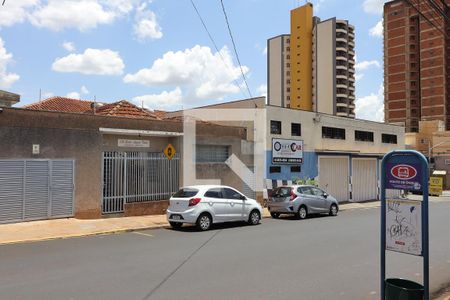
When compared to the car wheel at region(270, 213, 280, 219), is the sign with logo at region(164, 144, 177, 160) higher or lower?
higher

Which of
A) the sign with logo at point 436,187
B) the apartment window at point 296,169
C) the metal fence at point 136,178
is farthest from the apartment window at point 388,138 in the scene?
the metal fence at point 136,178

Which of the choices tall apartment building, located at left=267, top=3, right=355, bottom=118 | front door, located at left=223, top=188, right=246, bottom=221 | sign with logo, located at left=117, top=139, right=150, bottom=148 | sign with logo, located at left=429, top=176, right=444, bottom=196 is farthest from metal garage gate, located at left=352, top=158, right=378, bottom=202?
tall apartment building, located at left=267, top=3, right=355, bottom=118

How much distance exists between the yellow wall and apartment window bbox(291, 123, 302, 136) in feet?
228

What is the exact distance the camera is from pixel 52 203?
50.1 ft

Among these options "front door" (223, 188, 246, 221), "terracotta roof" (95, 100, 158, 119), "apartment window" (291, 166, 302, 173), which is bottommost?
"front door" (223, 188, 246, 221)

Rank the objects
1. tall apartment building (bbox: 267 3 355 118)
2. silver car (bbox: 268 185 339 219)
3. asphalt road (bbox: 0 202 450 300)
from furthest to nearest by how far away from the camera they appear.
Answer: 1. tall apartment building (bbox: 267 3 355 118)
2. silver car (bbox: 268 185 339 219)
3. asphalt road (bbox: 0 202 450 300)

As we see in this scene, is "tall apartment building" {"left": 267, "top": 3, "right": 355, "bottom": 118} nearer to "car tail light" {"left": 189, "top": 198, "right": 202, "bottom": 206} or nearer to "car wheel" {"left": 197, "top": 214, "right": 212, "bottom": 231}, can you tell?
"car wheel" {"left": 197, "top": 214, "right": 212, "bottom": 231}

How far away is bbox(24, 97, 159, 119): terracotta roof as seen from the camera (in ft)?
68.1

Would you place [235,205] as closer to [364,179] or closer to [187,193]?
[187,193]

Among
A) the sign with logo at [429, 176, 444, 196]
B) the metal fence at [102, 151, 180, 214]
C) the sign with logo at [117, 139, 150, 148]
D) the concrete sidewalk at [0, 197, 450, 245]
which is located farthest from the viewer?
the sign with logo at [429, 176, 444, 196]

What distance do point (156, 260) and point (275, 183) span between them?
15.9 m

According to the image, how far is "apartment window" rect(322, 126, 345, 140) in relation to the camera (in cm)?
2858

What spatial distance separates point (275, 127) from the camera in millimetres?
24734

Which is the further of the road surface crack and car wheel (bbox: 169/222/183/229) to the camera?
car wheel (bbox: 169/222/183/229)
